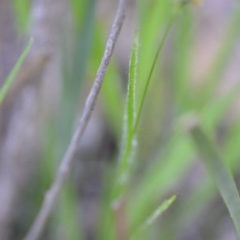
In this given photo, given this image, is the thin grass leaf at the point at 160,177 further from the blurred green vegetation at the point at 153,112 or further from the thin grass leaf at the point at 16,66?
the thin grass leaf at the point at 16,66

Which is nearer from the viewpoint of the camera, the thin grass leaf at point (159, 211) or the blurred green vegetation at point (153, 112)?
the thin grass leaf at point (159, 211)

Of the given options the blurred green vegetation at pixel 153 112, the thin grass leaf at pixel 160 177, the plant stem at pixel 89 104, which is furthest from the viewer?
the thin grass leaf at pixel 160 177

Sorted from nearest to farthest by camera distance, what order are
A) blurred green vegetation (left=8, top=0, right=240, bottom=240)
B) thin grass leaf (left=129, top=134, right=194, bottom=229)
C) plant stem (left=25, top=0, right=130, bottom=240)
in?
plant stem (left=25, top=0, right=130, bottom=240)
blurred green vegetation (left=8, top=0, right=240, bottom=240)
thin grass leaf (left=129, top=134, right=194, bottom=229)

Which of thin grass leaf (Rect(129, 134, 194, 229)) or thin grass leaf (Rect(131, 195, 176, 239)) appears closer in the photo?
thin grass leaf (Rect(131, 195, 176, 239))

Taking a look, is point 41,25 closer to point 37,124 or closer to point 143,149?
point 37,124

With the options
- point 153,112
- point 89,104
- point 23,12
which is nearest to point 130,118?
point 89,104

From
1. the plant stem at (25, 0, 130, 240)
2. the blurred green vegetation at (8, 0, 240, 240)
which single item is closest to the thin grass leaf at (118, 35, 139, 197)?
the plant stem at (25, 0, 130, 240)

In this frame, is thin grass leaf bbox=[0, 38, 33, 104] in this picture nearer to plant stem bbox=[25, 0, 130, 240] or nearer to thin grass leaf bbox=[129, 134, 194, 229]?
plant stem bbox=[25, 0, 130, 240]

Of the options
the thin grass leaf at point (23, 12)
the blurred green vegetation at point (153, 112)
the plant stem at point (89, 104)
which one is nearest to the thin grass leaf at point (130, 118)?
the plant stem at point (89, 104)
